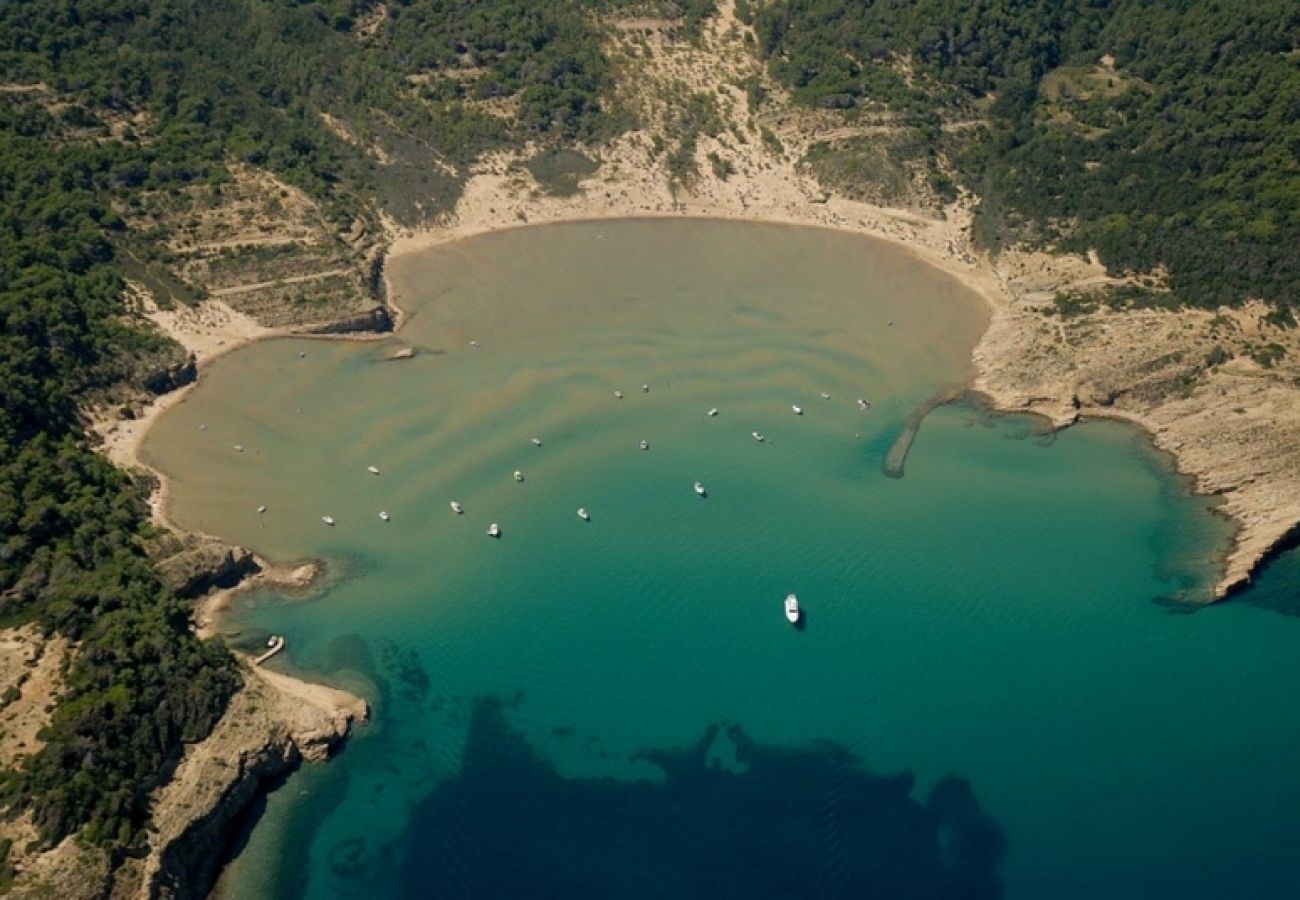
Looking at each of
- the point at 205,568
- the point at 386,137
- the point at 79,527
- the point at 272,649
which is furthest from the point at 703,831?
the point at 386,137

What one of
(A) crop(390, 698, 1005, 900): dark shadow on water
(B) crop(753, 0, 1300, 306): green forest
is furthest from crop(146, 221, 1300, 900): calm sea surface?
(B) crop(753, 0, 1300, 306): green forest

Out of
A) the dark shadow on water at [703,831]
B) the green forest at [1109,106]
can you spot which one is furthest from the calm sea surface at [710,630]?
the green forest at [1109,106]

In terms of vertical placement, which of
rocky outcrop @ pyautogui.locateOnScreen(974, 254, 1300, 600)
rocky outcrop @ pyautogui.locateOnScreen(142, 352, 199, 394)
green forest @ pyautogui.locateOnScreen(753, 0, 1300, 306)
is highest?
green forest @ pyautogui.locateOnScreen(753, 0, 1300, 306)

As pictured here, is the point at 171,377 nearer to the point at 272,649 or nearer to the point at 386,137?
the point at 272,649

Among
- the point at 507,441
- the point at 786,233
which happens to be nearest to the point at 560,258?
the point at 786,233

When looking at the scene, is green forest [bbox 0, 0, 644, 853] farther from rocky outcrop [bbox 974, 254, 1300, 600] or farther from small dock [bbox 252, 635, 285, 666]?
rocky outcrop [bbox 974, 254, 1300, 600]

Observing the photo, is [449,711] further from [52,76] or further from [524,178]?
[52,76]
